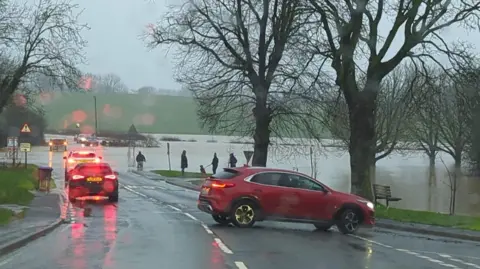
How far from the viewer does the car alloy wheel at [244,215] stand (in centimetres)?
1847

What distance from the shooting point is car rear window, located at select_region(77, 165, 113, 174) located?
27172 millimetres

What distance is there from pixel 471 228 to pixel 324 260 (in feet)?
31.4

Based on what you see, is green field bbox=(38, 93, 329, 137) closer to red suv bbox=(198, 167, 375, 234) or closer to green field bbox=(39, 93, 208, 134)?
green field bbox=(39, 93, 208, 134)

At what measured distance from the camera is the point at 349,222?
1895cm

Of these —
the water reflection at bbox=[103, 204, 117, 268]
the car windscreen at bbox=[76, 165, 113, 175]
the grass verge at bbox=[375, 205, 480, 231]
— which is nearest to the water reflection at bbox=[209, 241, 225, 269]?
the water reflection at bbox=[103, 204, 117, 268]

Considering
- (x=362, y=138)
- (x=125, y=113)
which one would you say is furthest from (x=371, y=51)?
(x=125, y=113)

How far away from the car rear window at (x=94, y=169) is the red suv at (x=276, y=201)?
9.03 metres

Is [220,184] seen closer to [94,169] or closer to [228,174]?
[228,174]

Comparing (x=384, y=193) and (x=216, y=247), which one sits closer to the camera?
(x=216, y=247)

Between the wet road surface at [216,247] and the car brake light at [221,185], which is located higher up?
the car brake light at [221,185]

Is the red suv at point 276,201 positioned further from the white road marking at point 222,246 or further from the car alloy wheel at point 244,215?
the white road marking at point 222,246

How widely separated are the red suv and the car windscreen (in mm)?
9012

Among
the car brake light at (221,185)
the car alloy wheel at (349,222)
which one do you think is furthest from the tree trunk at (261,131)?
the car brake light at (221,185)

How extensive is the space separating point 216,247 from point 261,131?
22.5 m
